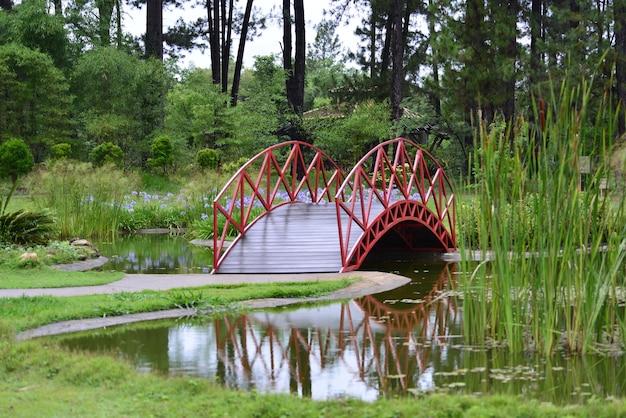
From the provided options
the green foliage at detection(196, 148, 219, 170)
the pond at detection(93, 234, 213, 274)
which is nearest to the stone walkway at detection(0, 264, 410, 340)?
the pond at detection(93, 234, 213, 274)

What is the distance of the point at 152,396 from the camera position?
19.4 feet

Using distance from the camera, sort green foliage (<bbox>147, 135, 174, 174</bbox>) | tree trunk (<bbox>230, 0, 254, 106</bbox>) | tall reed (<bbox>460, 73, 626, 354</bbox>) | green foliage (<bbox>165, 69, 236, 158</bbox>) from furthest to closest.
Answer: tree trunk (<bbox>230, 0, 254, 106</bbox>) → green foliage (<bbox>165, 69, 236, 158</bbox>) → green foliage (<bbox>147, 135, 174, 174</bbox>) → tall reed (<bbox>460, 73, 626, 354</bbox>)

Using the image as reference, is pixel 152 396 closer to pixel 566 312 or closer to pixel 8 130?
pixel 566 312

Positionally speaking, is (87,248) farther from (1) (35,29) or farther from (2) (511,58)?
(1) (35,29)

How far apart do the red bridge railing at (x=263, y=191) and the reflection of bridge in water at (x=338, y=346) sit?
3.49m

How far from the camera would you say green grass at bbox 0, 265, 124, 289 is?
37.1 ft

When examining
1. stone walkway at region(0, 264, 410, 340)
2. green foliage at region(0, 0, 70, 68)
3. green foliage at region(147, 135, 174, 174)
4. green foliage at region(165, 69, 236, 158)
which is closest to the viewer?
stone walkway at region(0, 264, 410, 340)

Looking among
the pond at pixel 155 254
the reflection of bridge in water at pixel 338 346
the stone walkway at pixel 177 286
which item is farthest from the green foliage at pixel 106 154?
the reflection of bridge in water at pixel 338 346

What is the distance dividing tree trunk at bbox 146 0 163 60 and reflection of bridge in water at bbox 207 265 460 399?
29.4 m

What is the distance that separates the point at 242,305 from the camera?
10039 millimetres

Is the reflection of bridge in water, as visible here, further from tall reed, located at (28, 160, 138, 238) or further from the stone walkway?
tall reed, located at (28, 160, 138, 238)

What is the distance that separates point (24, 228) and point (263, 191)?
31.6 ft

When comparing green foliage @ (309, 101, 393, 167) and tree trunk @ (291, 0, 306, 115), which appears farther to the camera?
tree trunk @ (291, 0, 306, 115)

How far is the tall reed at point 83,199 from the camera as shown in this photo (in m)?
19.0
